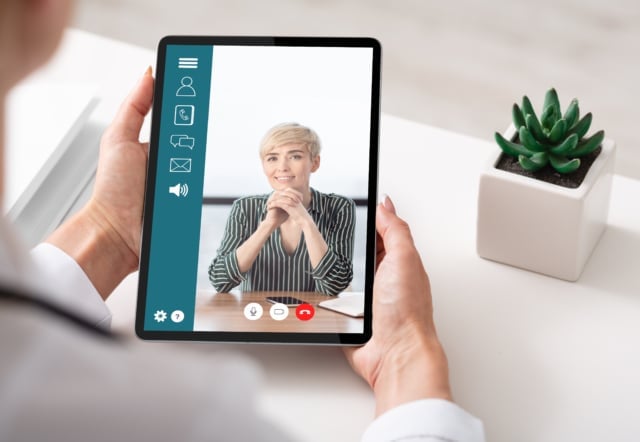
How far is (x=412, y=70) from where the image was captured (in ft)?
6.87

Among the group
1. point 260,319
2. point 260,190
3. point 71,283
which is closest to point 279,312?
point 260,319

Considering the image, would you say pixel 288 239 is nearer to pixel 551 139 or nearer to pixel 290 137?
pixel 290 137

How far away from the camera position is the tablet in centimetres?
86

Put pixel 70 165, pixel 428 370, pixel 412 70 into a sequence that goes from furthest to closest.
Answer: pixel 412 70 < pixel 70 165 < pixel 428 370

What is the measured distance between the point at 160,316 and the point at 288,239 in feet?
0.47

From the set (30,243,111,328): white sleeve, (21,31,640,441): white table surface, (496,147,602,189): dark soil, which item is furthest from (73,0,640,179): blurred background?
(30,243,111,328): white sleeve

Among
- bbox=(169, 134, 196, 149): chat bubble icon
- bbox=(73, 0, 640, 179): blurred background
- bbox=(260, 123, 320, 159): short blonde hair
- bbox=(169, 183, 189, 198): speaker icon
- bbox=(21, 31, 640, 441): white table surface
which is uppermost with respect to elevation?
bbox=(73, 0, 640, 179): blurred background

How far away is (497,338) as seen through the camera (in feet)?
2.95

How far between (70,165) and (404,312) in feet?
1.55

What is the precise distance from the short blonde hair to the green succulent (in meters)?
0.18

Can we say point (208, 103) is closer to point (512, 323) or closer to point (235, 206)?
point (235, 206)

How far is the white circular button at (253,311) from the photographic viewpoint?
0.86m

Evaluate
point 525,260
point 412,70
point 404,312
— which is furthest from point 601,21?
point 404,312

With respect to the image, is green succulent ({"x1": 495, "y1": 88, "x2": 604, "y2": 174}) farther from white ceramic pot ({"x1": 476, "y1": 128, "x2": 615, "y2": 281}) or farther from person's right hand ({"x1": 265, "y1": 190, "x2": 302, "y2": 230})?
person's right hand ({"x1": 265, "y1": 190, "x2": 302, "y2": 230})
